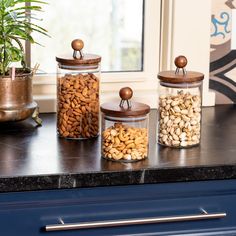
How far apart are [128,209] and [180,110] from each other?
36 cm

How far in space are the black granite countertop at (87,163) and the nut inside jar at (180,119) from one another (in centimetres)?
3

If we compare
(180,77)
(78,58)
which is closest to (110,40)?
(78,58)

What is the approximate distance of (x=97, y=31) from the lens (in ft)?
8.30

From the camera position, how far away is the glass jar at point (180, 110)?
2047 millimetres

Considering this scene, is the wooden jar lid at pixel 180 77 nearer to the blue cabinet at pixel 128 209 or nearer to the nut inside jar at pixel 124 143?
the nut inside jar at pixel 124 143

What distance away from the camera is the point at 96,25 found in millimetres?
2525

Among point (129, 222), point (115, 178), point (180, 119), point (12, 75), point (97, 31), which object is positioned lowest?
point (129, 222)

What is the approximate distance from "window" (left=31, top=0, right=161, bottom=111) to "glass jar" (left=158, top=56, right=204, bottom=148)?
1.43 feet

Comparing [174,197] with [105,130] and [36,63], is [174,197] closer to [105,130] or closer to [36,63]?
[105,130]

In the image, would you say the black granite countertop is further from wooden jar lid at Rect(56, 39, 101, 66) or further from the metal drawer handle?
wooden jar lid at Rect(56, 39, 101, 66)

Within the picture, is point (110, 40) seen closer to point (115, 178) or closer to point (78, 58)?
point (78, 58)

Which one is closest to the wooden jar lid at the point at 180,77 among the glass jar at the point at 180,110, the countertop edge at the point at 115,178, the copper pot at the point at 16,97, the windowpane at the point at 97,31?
the glass jar at the point at 180,110

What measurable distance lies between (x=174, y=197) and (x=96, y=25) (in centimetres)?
87

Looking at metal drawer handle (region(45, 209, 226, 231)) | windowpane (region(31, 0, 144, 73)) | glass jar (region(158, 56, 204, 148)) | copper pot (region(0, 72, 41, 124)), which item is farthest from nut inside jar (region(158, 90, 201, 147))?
windowpane (region(31, 0, 144, 73))
